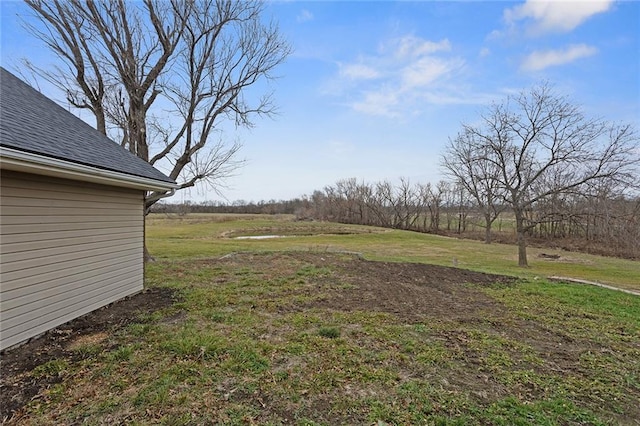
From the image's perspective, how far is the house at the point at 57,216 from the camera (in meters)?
3.38

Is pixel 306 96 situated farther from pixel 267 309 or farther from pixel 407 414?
pixel 407 414

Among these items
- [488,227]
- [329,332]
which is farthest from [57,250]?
[488,227]

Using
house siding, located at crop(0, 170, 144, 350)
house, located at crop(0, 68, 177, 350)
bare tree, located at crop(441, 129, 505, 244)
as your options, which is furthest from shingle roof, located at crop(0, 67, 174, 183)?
bare tree, located at crop(441, 129, 505, 244)

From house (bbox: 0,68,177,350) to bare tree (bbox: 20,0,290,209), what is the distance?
12.9 feet

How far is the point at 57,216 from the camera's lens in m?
4.06

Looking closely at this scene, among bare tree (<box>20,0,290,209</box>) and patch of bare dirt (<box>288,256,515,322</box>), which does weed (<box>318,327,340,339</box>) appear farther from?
bare tree (<box>20,0,290,209</box>)

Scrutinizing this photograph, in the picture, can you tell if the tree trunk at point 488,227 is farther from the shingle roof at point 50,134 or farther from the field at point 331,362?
the shingle roof at point 50,134

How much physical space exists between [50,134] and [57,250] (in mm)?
1574

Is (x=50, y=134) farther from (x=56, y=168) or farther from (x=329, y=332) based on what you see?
(x=329, y=332)

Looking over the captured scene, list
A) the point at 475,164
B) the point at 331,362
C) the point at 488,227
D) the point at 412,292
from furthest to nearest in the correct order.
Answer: the point at 488,227 → the point at 475,164 → the point at 412,292 → the point at 331,362

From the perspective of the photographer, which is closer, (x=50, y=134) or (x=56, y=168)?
(x=56, y=168)

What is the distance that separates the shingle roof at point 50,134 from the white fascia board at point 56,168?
2.6 inches

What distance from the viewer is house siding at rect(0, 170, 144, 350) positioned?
3432 mm

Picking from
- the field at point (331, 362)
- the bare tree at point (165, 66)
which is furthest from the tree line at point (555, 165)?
the bare tree at point (165, 66)
